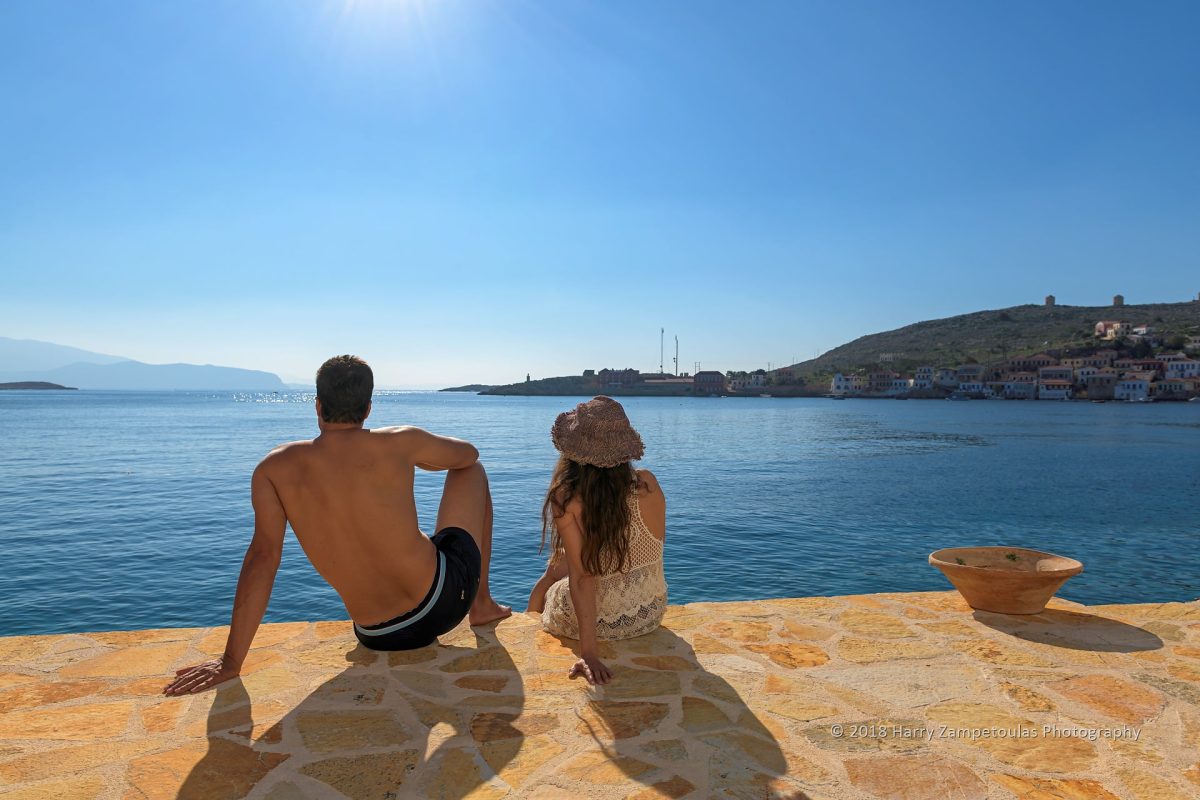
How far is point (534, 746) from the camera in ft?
8.95

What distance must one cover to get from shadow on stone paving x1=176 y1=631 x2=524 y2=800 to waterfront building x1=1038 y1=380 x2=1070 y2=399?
4746 inches

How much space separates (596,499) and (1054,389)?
4758 inches

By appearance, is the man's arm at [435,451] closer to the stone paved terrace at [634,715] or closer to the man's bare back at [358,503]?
the man's bare back at [358,503]

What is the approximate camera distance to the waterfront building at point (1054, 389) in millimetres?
103062

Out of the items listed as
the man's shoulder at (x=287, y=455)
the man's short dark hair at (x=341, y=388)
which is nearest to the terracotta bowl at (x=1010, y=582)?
the man's short dark hair at (x=341, y=388)

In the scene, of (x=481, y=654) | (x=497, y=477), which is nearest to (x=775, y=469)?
(x=497, y=477)

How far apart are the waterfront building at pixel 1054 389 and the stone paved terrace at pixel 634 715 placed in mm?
117982

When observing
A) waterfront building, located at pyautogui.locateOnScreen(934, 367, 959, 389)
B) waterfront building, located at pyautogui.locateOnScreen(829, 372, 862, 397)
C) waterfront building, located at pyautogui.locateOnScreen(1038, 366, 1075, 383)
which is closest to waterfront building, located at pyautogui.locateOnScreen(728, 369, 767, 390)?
waterfront building, located at pyautogui.locateOnScreen(829, 372, 862, 397)

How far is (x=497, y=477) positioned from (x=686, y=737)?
74.4 feet

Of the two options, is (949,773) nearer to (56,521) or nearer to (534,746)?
(534,746)

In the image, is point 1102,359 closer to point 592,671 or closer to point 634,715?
point 592,671

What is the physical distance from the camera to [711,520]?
1650 centimetres

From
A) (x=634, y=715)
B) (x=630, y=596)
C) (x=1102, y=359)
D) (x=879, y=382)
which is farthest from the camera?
(x=879, y=382)

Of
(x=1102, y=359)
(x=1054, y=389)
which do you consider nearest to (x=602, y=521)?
(x=1054, y=389)
